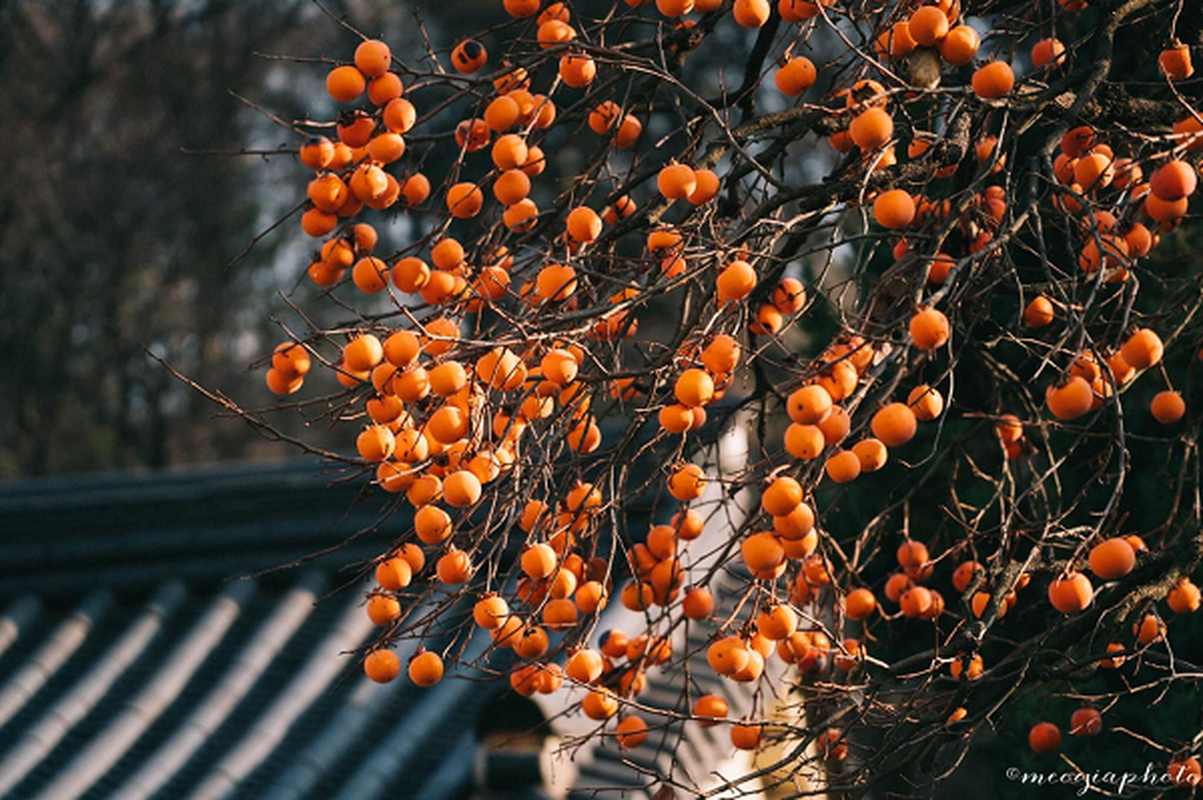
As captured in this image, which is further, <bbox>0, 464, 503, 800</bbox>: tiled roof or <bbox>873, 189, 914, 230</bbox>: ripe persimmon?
<bbox>0, 464, 503, 800</bbox>: tiled roof

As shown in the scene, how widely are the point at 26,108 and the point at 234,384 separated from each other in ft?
11.0

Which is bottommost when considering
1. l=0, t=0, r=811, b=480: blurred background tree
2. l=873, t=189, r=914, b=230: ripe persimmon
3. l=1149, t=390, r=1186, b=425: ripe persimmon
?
l=1149, t=390, r=1186, b=425: ripe persimmon

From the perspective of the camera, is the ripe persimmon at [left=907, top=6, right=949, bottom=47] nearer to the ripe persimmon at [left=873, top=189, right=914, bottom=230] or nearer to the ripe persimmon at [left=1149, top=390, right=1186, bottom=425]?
the ripe persimmon at [left=873, top=189, right=914, bottom=230]

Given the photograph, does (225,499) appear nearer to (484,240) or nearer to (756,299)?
(484,240)

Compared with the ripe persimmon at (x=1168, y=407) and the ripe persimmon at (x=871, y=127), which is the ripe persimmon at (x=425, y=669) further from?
the ripe persimmon at (x=1168, y=407)

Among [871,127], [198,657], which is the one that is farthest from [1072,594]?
[198,657]

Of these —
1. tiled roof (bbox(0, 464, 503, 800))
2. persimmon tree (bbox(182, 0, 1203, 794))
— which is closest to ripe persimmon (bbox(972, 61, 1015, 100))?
persimmon tree (bbox(182, 0, 1203, 794))

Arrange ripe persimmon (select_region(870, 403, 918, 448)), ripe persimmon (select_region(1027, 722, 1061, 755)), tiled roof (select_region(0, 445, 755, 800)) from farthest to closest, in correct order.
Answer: tiled roof (select_region(0, 445, 755, 800)), ripe persimmon (select_region(1027, 722, 1061, 755)), ripe persimmon (select_region(870, 403, 918, 448))

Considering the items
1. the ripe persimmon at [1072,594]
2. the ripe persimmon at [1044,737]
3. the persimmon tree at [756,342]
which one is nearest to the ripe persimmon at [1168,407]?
the persimmon tree at [756,342]

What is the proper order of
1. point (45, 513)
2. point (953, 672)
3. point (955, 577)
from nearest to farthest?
point (953, 672) < point (955, 577) < point (45, 513)

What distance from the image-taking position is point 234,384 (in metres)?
13.2

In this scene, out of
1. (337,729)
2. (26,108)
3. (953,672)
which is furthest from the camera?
(26,108)

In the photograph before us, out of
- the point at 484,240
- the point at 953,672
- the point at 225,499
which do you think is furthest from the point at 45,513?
the point at 953,672

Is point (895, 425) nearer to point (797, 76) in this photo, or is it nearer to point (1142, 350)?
point (1142, 350)
